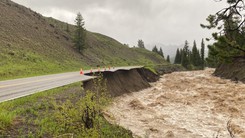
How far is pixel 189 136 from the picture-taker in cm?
1230

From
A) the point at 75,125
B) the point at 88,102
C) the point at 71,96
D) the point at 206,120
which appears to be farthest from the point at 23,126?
the point at 206,120

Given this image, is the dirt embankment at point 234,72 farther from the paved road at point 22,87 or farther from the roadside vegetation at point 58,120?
the roadside vegetation at point 58,120

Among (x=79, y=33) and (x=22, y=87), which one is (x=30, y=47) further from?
(x=22, y=87)

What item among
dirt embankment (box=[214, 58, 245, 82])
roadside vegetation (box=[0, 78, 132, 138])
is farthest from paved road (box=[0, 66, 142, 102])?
dirt embankment (box=[214, 58, 245, 82])

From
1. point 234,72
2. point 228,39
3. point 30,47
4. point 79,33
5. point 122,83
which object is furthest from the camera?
point 79,33

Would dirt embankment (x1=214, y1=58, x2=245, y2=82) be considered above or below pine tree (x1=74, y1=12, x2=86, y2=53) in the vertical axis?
below

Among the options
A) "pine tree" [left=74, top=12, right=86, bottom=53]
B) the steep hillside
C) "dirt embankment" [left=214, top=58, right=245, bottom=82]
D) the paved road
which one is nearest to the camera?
the paved road

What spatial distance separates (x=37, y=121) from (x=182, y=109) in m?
13.2

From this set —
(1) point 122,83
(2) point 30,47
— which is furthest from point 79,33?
(1) point 122,83

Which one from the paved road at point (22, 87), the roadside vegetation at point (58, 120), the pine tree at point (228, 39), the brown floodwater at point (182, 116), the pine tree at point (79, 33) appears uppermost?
the pine tree at point (79, 33)

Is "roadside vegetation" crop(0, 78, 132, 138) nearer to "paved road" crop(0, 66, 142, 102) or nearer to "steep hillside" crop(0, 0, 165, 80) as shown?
"paved road" crop(0, 66, 142, 102)

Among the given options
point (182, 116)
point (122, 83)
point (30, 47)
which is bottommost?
point (182, 116)

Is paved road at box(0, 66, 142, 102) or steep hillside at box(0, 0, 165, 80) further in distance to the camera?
steep hillside at box(0, 0, 165, 80)

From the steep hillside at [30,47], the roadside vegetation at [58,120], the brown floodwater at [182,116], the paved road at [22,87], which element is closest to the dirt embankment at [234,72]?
the brown floodwater at [182,116]
